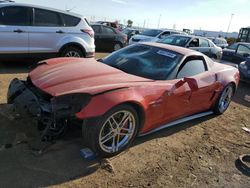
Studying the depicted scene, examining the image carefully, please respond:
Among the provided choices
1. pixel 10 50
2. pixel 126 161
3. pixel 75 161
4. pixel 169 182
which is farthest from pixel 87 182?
pixel 10 50

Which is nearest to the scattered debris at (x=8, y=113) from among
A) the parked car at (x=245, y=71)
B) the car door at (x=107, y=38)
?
the parked car at (x=245, y=71)

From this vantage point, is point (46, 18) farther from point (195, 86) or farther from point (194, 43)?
point (194, 43)

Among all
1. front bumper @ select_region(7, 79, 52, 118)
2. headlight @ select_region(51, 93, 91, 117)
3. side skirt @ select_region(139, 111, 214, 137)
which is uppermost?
headlight @ select_region(51, 93, 91, 117)

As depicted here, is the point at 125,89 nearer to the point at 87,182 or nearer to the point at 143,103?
the point at 143,103

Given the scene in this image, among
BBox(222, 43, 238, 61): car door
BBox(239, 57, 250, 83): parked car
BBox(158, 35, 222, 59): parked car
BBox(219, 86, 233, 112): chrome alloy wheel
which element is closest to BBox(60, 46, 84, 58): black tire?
BBox(219, 86, 233, 112): chrome alloy wheel

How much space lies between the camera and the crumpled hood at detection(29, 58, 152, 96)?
373cm

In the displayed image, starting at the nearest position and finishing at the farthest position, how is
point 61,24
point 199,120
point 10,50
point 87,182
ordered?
point 87,182 < point 199,120 < point 10,50 < point 61,24

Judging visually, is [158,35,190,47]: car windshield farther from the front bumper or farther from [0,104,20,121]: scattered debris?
the front bumper

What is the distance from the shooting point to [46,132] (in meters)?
3.63

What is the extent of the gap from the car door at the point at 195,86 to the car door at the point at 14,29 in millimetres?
4815

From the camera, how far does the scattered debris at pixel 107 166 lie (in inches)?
142

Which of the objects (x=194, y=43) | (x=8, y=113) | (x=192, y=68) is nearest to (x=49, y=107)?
(x=8, y=113)

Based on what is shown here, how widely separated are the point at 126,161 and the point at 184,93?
1.53 m

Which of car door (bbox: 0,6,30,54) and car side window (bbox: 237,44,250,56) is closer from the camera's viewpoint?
car door (bbox: 0,6,30,54)
